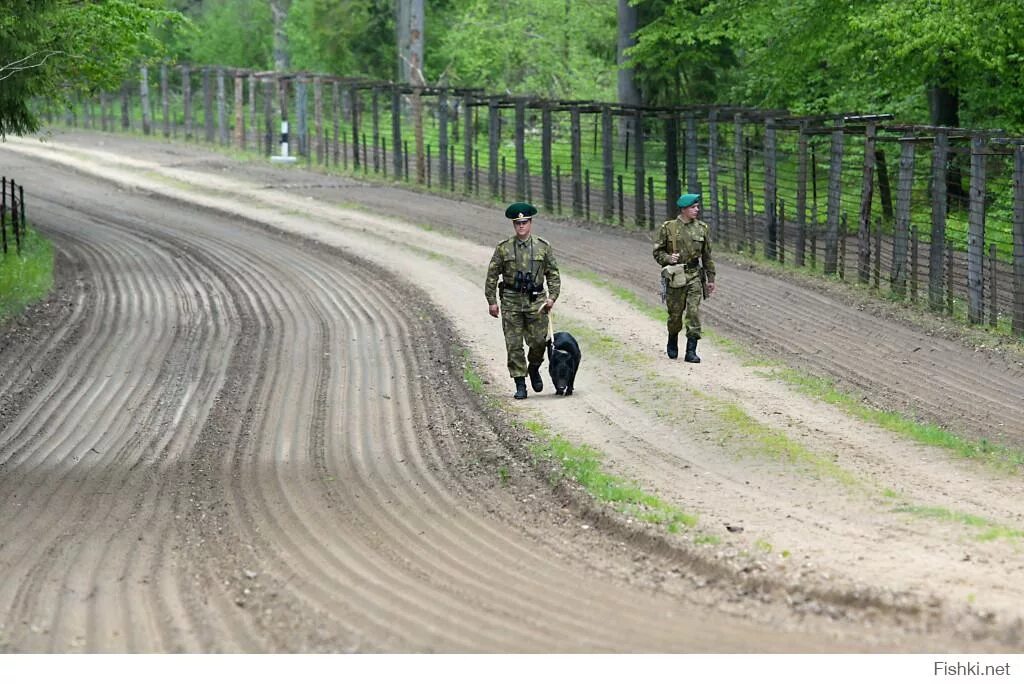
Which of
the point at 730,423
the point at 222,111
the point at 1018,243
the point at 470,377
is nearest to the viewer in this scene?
the point at 730,423

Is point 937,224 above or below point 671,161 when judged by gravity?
below

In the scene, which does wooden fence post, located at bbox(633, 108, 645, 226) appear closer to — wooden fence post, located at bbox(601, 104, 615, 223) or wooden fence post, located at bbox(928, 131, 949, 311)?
wooden fence post, located at bbox(601, 104, 615, 223)

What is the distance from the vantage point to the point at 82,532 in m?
10.6

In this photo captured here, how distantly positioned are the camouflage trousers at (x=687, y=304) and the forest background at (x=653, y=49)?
9.34m

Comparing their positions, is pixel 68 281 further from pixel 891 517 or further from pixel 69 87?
pixel 891 517

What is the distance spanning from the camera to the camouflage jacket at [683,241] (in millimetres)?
16125

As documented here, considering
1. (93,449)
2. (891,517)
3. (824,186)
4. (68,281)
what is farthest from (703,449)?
(824,186)

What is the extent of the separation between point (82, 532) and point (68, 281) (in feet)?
48.2

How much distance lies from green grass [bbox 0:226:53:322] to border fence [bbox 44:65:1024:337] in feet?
12.2

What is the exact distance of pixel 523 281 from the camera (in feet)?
47.3

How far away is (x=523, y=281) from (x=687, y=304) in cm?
268

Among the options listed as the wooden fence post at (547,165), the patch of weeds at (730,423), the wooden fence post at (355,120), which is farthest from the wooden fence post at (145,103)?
the patch of weeds at (730,423)

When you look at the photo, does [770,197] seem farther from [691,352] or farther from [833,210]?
[691,352]

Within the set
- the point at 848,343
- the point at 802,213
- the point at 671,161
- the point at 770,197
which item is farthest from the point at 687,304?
the point at 671,161
